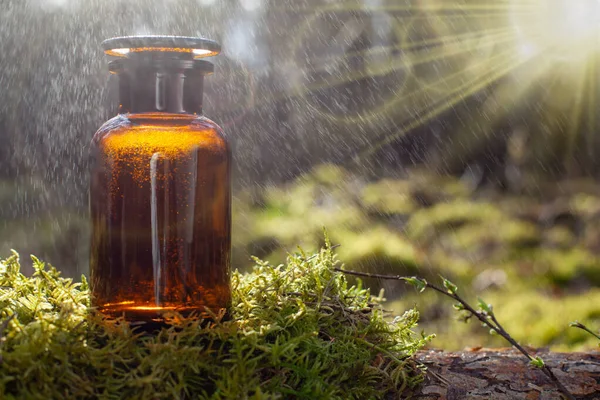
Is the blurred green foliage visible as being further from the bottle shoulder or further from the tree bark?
the bottle shoulder

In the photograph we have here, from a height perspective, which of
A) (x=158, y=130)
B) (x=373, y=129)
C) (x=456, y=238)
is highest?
Answer: (x=158, y=130)

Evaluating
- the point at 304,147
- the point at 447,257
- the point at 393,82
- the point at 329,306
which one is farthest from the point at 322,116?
the point at 329,306

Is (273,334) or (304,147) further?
(304,147)

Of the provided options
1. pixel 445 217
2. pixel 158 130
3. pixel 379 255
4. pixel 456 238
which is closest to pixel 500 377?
pixel 158 130

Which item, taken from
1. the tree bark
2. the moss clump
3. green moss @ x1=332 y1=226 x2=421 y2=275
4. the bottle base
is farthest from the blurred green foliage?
the bottle base

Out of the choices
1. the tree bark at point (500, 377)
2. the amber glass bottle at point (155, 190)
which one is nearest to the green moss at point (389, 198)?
the tree bark at point (500, 377)

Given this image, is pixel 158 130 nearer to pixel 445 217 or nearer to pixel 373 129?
pixel 445 217

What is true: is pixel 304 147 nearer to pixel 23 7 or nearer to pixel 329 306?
pixel 23 7
